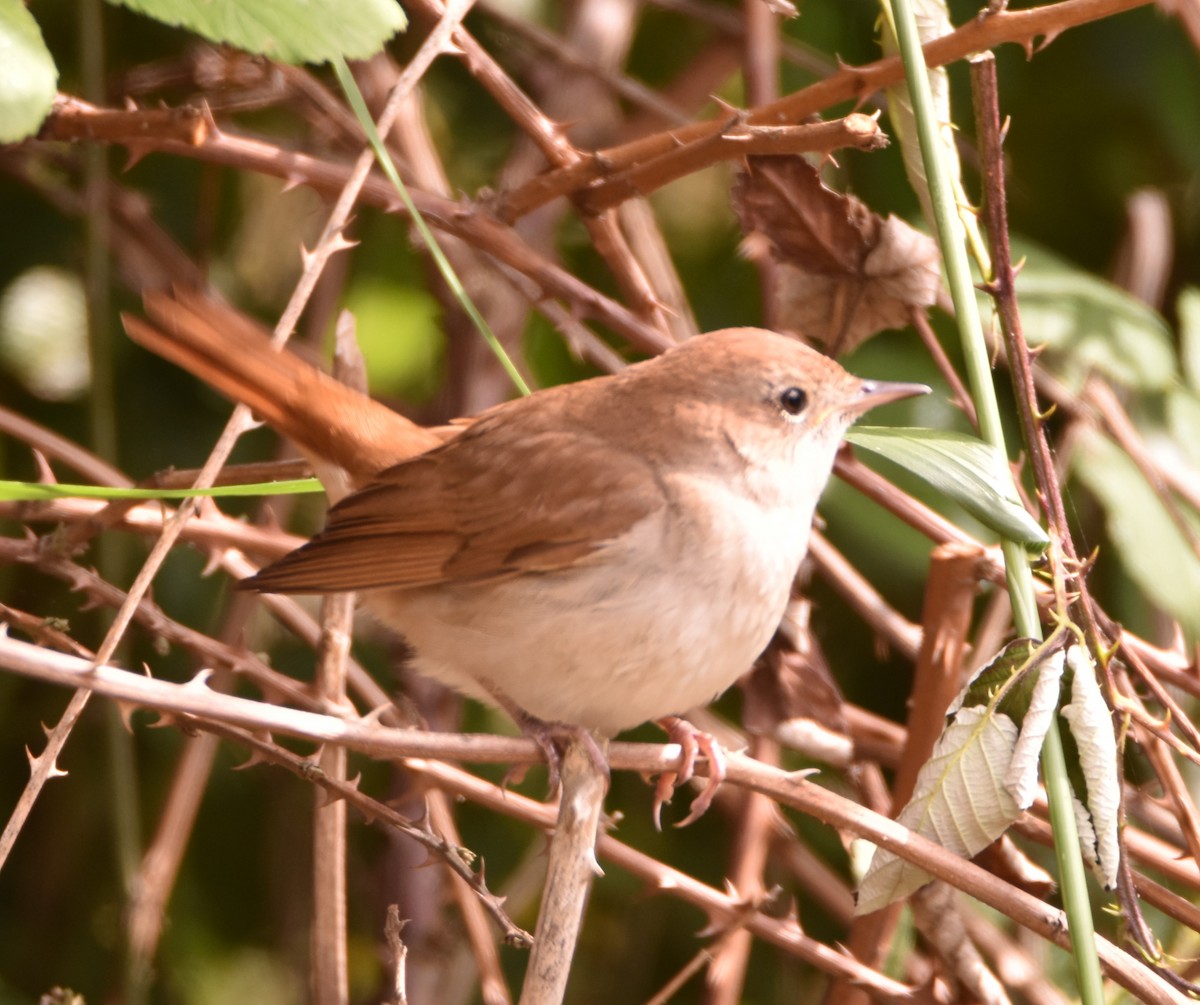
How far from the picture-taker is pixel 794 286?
2672 millimetres

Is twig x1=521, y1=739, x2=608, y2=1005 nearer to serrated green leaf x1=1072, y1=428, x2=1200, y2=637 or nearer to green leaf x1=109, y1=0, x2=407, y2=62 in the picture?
green leaf x1=109, y1=0, x2=407, y2=62

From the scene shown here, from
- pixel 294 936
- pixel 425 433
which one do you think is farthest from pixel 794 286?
pixel 294 936

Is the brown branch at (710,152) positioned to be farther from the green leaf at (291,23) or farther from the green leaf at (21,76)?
the green leaf at (21,76)

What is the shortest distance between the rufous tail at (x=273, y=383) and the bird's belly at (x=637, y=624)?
0.41 m

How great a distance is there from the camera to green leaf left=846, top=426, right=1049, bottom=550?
1682 mm

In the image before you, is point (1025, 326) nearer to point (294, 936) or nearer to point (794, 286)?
point (794, 286)

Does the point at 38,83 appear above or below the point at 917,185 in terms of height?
below

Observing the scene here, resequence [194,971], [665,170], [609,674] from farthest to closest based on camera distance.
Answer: [194,971] < [665,170] < [609,674]

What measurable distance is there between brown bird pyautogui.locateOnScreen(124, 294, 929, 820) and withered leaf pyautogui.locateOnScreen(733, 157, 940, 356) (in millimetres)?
130

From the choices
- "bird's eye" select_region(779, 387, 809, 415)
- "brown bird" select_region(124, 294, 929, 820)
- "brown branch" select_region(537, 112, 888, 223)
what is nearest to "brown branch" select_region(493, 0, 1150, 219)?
"brown branch" select_region(537, 112, 888, 223)

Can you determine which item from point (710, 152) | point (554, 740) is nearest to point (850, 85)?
point (710, 152)

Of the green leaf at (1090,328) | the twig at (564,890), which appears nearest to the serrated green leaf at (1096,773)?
the twig at (564,890)

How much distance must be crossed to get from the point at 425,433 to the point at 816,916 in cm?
145

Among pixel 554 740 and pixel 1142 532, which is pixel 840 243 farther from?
pixel 554 740
